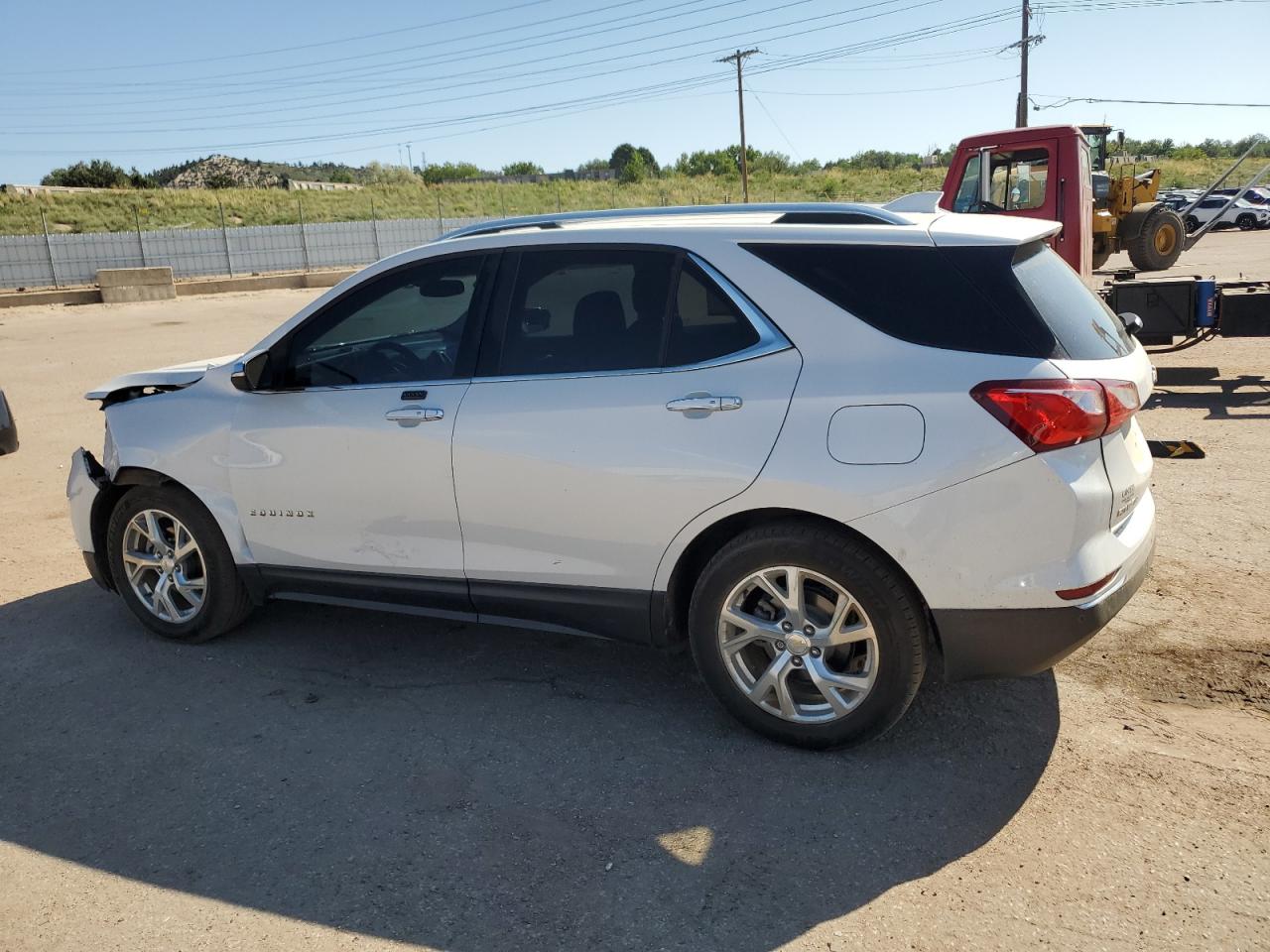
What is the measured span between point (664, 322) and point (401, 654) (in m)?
1.97

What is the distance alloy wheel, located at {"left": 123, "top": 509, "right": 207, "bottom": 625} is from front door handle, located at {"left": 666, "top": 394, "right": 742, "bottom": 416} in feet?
7.90

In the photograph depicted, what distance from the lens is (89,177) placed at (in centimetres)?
6994

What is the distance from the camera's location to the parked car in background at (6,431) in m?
8.94

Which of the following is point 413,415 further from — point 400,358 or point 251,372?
point 251,372

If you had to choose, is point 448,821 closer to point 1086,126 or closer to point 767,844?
point 767,844

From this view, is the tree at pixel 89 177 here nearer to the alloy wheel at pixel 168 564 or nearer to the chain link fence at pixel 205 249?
the chain link fence at pixel 205 249

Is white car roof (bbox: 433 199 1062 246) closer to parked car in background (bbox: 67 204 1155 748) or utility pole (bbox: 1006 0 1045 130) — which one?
parked car in background (bbox: 67 204 1155 748)

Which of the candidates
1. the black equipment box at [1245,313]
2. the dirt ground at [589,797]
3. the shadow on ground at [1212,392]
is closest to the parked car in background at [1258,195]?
the shadow on ground at [1212,392]

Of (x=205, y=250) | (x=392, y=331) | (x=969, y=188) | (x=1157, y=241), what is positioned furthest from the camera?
(x=205, y=250)

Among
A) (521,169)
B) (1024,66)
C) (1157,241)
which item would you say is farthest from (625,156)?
(1157,241)

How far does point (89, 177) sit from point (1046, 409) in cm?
7844

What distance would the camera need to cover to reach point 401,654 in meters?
4.76

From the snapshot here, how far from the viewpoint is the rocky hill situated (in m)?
92.6

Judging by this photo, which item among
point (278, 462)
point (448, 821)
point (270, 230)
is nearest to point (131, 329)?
point (270, 230)
